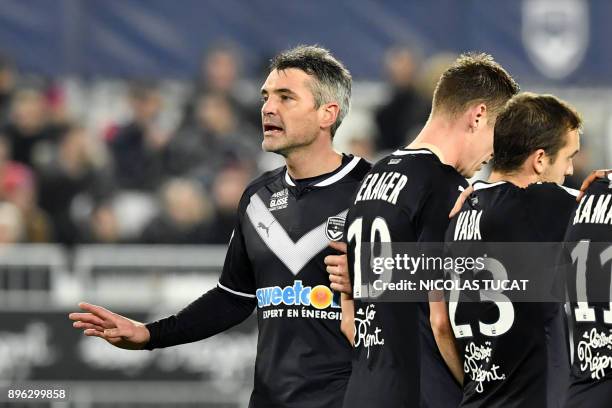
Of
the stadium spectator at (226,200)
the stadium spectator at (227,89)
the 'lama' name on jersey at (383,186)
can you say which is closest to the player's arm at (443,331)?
the 'lama' name on jersey at (383,186)

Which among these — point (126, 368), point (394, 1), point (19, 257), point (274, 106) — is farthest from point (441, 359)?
point (394, 1)

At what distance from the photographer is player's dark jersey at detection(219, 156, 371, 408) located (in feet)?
20.9

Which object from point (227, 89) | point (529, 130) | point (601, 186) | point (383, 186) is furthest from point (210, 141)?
point (601, 186)

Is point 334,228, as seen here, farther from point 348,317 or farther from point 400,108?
point 400,108

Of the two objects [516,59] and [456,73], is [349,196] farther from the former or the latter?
[516,59]

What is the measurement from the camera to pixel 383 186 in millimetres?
5781

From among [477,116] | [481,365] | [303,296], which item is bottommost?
[481,365]

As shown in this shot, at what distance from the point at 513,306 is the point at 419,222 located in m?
0.54

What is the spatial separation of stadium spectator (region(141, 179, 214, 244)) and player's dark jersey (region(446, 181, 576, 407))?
679 cm

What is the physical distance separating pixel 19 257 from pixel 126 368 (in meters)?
1.42

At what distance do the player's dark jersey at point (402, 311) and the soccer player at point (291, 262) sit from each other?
20.9 inches

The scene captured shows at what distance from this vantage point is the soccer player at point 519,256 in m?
5.47

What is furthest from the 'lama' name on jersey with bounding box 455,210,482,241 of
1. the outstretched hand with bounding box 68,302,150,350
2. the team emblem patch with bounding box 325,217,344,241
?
the outstretched hand with bounding box 68,302,150,350

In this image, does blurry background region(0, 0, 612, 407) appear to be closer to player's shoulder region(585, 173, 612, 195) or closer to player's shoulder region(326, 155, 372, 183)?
player's shoulder region(326, 155, 372, 183)
